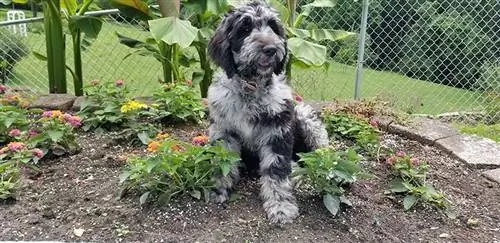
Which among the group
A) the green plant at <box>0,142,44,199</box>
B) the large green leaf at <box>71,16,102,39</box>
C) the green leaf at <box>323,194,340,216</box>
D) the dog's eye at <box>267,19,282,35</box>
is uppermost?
the dog's eye at <box>267,19,282,35</box>

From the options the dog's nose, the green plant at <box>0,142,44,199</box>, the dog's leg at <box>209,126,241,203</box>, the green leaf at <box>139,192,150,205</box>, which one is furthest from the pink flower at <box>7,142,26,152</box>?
the dog's nose

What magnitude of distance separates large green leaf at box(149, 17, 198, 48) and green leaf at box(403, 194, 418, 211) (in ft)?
7.23

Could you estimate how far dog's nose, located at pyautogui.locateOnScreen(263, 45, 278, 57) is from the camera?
3.44m

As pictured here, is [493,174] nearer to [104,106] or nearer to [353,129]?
[353,129]

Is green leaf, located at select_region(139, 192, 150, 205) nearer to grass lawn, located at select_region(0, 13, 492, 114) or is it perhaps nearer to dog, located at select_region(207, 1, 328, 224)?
dog, located at select_region(207, 1, 328, 224)

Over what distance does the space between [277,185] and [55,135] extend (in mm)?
1768

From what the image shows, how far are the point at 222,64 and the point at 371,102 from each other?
248cm

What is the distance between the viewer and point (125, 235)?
11.3ft

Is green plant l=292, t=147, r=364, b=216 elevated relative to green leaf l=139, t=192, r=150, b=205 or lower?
elevated

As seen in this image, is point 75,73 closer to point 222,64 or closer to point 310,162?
point 222,64

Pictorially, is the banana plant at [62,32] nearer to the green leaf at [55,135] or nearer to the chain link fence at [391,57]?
the chain link fence at [391,57]

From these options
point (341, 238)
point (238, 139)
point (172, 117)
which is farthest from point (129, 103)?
point (341, 238)

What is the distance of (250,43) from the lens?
11.4 feet

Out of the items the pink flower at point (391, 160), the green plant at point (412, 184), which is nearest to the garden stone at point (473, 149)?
the green plant at point (412, 184)
